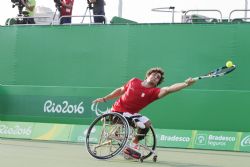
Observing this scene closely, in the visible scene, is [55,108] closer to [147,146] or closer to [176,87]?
[147,146]

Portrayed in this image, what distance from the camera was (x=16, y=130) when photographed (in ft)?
48.7

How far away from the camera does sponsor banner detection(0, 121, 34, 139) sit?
14711mm

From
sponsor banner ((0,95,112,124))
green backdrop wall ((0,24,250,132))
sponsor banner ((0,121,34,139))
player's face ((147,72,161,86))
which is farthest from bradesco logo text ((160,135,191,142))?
player's face ((147,72,161,86))

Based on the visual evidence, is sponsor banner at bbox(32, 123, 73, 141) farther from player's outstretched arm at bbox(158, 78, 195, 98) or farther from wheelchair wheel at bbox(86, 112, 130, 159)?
player's outstretched arm at bbox(158, 78, 195, 98)

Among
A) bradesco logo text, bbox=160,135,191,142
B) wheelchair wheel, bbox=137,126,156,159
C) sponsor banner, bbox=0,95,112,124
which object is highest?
wheelchair wheel, bbox=137,126,156,159

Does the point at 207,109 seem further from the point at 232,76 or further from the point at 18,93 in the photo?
the point at 18,93

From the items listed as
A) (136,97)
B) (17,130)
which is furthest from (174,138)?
(136,97)

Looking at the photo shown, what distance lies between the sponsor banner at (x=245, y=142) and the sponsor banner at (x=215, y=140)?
0.13m

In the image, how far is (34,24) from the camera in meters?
17.4

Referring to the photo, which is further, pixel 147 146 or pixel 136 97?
pixel 147 146

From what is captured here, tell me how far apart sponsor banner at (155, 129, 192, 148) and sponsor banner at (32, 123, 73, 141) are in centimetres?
218

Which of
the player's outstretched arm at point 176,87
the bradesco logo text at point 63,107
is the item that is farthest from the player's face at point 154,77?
the bradesco logo text at point 63,107

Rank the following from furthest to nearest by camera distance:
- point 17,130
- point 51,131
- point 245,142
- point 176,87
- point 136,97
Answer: point 17,130
point 51,131
point 245,142
point 136,97
point 176,87

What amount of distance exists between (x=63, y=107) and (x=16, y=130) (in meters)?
1.23
